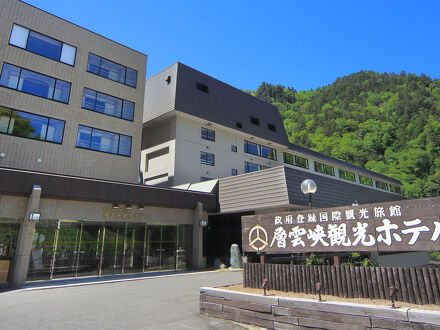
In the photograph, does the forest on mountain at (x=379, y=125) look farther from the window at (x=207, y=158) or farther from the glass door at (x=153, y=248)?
the glass door at (x=153, y=248)

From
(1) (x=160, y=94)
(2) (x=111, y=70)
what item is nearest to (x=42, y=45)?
(2) (x=111, y=70)

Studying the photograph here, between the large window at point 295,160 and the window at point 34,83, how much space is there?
71.6 feet

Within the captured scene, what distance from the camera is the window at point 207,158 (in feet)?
78.5

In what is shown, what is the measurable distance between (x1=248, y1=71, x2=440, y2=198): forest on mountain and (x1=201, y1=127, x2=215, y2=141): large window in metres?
46.9

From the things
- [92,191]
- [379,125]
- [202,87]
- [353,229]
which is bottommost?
[353,229]

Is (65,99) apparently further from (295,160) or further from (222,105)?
(295,160)

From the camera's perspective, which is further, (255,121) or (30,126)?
(255,121)

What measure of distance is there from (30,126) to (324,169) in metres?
29.8

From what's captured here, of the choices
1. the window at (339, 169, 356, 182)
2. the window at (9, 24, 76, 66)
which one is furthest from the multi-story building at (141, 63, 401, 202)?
the window at (339, 169, 356, 182)

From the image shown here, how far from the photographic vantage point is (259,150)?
29.0 m

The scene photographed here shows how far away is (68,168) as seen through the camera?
17203 millimetres

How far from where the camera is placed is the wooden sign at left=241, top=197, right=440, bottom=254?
5.73 meters

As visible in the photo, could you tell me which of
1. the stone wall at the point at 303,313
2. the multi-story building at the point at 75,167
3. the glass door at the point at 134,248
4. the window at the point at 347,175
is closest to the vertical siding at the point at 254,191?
the multi-story building at the point at 75,167

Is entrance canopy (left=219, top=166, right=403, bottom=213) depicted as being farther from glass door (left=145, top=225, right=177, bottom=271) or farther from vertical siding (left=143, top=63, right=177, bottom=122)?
vertical siding (left=143, top=63, right=177, bottom=122)
